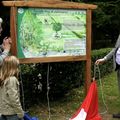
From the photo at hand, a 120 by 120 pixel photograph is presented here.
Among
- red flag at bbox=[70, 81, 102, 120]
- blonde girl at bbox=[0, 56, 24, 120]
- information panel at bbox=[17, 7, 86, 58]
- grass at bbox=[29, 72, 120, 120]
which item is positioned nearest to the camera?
blonde girl at bbox=[0, 56, 24, 120]

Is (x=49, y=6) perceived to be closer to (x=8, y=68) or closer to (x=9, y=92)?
(x=8, y=68)

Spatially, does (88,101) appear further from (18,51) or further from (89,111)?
(18,51)

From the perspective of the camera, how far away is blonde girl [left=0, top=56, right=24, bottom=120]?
5809 millimetres

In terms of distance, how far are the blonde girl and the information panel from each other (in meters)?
1.50

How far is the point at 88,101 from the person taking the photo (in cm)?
723

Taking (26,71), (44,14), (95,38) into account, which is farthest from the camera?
(95,38)

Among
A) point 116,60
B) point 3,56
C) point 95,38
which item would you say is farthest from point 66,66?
point 95,38

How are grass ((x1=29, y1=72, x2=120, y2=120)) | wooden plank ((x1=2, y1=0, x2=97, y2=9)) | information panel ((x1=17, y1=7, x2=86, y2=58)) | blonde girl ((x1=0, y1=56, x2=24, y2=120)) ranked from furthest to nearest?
1. grass ((x1=29, y1=72, x2=120, y2=120))
2. information panel ((x1=17, y1=7, x2=86, y2=58))
3. wooden plank ((x1=2, y1=0, x2=97, y2=9))
4. blonde girl ((x1=0, y1=56, x2=24, y2=120))

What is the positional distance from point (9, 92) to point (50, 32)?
7.16 ft

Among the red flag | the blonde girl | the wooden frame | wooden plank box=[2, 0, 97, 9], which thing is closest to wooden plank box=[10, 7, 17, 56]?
the wooden frame

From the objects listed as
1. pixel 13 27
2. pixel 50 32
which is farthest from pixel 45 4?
pixel 13 27

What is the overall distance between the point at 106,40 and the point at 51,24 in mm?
22007

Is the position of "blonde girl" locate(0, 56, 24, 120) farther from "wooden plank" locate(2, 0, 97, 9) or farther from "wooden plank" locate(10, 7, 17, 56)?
Answer: "wooden plank" locate(2, 0, 97, 9)

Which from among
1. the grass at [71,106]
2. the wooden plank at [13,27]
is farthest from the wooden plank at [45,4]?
the grass at [71,106]
